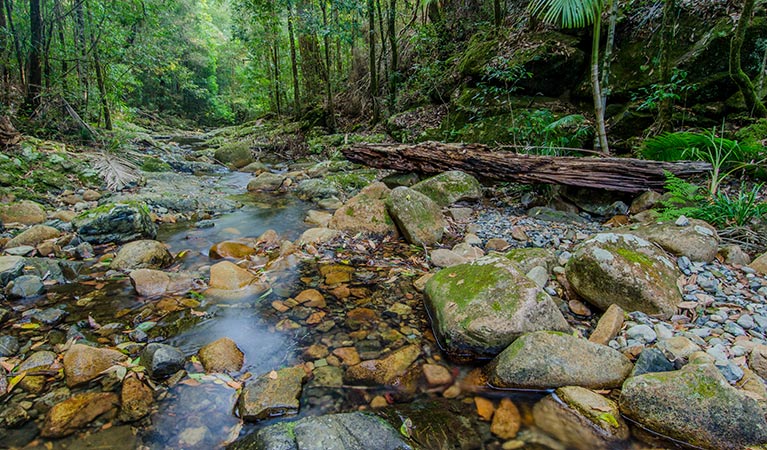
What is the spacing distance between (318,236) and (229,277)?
1425 millimetres

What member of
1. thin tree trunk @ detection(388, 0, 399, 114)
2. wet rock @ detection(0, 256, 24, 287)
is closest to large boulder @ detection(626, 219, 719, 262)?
wet rock @ detection(0, 256, 24, 287)

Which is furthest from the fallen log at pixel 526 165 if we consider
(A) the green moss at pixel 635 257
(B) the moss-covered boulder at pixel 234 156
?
(B) the moss-covered boulder at pixel 234 156

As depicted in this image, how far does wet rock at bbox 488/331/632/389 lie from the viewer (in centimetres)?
220

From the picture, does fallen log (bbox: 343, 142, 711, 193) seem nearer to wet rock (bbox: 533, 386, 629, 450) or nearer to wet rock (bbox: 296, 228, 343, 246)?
wet rock (bbox: 296, 228, 343, 246)

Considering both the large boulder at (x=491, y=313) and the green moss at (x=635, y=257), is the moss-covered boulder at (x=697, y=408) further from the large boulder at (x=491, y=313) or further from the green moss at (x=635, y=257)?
the green moss at (x=635, y=257)

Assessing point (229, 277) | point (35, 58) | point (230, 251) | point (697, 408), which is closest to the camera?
point (697, 408)

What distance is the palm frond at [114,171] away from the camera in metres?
6.98

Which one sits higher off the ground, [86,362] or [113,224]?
[113,224]

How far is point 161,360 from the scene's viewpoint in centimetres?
235

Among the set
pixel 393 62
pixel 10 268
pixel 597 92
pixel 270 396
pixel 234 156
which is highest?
pixel 393 62

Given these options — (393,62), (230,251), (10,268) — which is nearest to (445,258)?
(230,251)

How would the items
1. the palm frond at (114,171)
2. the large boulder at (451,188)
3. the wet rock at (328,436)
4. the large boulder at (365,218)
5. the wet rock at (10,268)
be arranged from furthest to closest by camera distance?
the palm frond at (114,171) → the large boulder at (451,188) → the large boulder at (365,218) → the wet rock at (10,268) → the wet rock at (328,436)

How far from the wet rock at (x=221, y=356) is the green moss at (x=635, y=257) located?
10.2 feet

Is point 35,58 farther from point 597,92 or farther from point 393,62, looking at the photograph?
point 597,92
